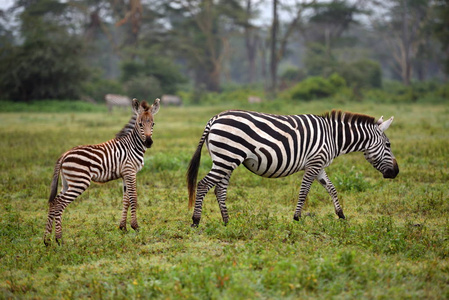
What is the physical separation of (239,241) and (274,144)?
4.72ft

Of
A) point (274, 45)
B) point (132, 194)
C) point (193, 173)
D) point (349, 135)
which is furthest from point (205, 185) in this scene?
point (274, 45)

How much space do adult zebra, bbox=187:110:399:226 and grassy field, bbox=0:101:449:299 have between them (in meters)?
0.59

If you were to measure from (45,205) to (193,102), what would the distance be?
29313mm

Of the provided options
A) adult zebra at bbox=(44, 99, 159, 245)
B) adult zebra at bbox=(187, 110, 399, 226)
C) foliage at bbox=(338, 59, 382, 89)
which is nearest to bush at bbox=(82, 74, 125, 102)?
foliage at bbox=(338, 59, 382, 89)

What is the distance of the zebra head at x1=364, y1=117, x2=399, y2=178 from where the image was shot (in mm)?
7344

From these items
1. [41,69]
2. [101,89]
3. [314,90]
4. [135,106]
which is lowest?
[135,106]

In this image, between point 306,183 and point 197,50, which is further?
point 197,50

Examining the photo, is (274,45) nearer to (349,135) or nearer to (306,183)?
(349,135)

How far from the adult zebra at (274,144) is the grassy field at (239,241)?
59cm

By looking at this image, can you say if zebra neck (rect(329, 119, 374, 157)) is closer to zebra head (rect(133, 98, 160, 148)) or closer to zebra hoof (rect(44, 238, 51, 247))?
zebra head (rect(133, 98, 160, 148))

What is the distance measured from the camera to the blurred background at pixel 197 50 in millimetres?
29719

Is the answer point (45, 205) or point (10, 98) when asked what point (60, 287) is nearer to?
point (45, 205)

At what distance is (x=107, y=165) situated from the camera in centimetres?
641

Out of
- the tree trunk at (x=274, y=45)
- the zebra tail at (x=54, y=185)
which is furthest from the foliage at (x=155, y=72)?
the zebra tail at (x=54, y=185)
